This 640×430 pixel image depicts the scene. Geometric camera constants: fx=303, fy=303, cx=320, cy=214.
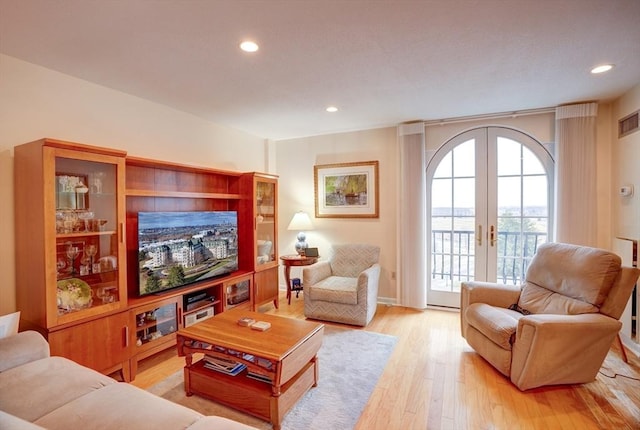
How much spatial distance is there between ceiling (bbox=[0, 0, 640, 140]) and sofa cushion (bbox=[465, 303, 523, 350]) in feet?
6.48

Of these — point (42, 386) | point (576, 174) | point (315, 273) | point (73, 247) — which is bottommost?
point (42, 386)

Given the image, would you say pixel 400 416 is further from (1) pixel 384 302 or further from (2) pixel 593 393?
(1) pixel 384 302

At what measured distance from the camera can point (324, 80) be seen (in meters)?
2.58

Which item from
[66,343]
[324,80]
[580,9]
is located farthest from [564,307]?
[66,343]

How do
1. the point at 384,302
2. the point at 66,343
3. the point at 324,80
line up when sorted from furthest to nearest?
the point at 384,302 < the point at 324,80 < the point at 66,343

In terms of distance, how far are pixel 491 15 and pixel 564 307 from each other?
2.18 meters

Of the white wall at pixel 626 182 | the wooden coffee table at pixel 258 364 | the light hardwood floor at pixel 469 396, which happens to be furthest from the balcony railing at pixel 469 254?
the wooden coffee table at pixel 258 364

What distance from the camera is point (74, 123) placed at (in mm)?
2457

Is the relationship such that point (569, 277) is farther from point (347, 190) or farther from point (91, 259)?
point (91, 259)

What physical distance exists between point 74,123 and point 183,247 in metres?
1.34

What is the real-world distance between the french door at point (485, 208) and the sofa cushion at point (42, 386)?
3647 millimetres

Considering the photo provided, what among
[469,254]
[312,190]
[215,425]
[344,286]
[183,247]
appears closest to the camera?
[215,425]

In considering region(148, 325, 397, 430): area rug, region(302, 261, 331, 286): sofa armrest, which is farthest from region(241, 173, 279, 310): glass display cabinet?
region(148, 325, 397, 430): area rug

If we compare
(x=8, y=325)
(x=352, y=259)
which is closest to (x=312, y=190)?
(x=352, y=259)
